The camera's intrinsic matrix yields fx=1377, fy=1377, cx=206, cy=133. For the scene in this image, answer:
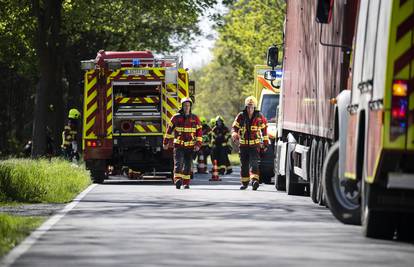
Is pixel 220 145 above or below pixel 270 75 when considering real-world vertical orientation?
below

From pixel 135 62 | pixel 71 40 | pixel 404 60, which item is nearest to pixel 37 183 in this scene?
pixel 135 62

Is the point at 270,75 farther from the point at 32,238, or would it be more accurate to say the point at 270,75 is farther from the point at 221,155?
the point at 32,238

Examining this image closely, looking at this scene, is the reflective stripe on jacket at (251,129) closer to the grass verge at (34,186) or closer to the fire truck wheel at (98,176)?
the grass verge at (34,186)

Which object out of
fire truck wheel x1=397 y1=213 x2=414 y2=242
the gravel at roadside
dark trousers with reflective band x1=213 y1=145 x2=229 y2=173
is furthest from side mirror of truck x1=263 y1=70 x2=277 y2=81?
fire truck wheel x1=397 y1=213 x2=414 y2=242

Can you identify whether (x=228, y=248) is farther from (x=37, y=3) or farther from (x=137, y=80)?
(x=37, y=3)

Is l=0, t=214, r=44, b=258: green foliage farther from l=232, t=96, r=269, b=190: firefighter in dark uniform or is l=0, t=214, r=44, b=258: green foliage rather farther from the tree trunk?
the tree trunk

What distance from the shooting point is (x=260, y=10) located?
238 feet

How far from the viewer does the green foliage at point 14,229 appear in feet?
44.0

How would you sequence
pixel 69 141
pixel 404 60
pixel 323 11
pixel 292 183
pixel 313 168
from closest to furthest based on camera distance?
pixel 404 60 → pixel 323 11 → pixel 313 168 → pixel 292 183 → pixel 69 141

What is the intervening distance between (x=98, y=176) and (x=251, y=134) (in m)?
5.41

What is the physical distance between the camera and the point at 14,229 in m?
15.2

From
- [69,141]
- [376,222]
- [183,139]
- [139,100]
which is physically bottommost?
[376,222]

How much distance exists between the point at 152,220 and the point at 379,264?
6.00 metres

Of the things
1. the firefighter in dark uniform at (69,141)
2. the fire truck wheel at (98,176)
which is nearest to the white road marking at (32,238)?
the fire truck wheel at (98,176)
